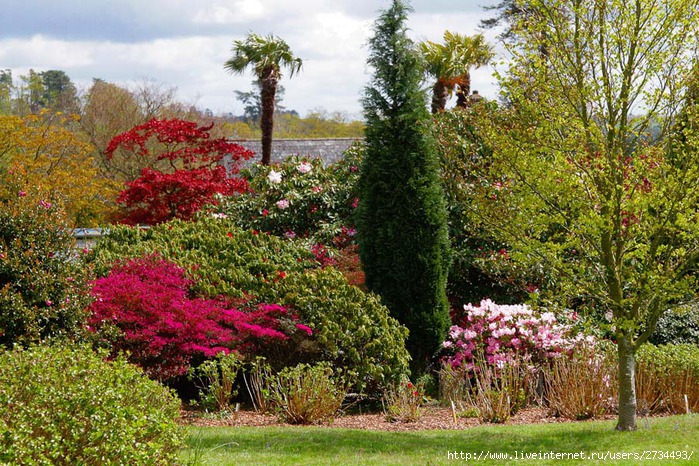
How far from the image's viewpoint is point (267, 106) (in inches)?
875

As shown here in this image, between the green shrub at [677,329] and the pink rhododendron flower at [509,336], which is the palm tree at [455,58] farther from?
the pink rhododendron flower at [509,336]

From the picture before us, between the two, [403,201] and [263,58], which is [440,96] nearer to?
[263,58]

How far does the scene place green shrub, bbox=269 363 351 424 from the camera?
8.18 m

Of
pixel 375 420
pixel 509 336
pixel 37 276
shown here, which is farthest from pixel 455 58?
pixel 37 276

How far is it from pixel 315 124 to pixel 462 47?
36.4 metres

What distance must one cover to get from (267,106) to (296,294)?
44.4 ft

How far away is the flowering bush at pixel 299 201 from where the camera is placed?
13844 millimetres

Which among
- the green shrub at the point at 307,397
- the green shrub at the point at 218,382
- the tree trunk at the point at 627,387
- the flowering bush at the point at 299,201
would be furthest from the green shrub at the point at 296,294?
the tree trunk at the point at 627,387

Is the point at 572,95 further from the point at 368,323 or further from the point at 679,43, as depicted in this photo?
the point at 368,323

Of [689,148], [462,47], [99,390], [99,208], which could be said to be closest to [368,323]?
[689,148]

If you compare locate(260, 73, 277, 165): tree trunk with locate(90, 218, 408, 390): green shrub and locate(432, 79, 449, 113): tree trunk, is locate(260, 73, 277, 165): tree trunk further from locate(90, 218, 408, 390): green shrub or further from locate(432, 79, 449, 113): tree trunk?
locate(90, 218, 408, 390): green shrub

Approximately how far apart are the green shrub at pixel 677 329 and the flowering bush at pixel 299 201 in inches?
204

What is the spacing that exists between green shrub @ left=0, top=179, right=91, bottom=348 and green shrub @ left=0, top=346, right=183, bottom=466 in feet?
7.69

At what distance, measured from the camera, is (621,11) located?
6891 millimetres
